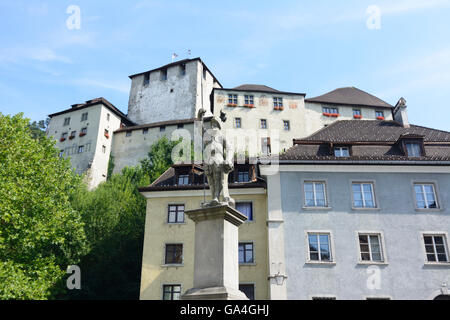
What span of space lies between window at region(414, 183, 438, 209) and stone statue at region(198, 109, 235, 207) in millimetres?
17391

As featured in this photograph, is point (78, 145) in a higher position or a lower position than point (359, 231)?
higher

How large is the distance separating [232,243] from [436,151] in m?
20.8

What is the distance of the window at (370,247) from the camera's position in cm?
2169

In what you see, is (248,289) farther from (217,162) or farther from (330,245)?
(217,162)

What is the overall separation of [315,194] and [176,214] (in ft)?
31.0

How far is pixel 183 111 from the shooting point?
66062 millimetres

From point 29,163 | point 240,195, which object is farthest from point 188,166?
point 29,163

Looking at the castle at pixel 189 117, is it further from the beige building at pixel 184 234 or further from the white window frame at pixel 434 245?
the white window frame at pixel 434 245

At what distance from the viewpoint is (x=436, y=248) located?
21859mm

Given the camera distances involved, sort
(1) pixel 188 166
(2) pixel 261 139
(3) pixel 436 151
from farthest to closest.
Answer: (2) pixel 261 139 → (1) pixel 188 166 → (3) pixel 436 151

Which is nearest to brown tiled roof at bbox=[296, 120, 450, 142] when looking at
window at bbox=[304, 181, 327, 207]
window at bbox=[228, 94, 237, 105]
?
window at bbox=[304, 181, 327, 207]

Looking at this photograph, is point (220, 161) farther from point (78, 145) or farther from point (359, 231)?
point (78, 145)

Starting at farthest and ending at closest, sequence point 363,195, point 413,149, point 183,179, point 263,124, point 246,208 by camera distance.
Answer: point 263,124, point 183,179, point 246,208, point 413,149, point 363,195

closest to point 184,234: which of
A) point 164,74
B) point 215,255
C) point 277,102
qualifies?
point 215,255
